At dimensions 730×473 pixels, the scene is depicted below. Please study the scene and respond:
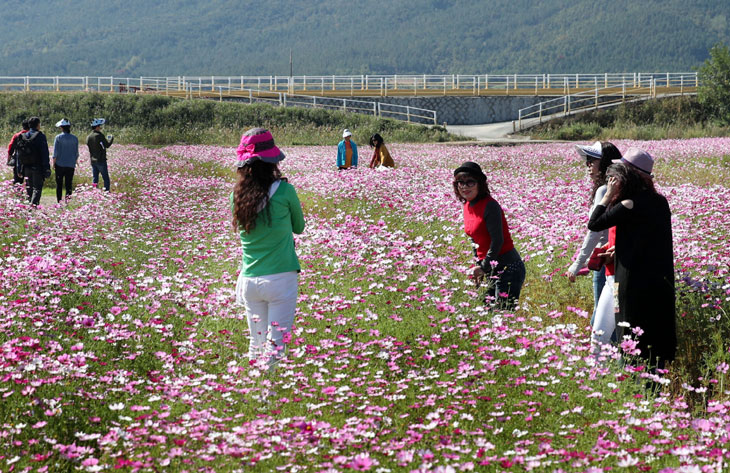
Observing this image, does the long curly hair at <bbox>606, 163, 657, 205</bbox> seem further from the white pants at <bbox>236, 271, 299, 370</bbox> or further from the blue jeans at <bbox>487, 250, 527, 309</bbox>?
the white pants at <bbox>236, 271, 299, 370</bbox>

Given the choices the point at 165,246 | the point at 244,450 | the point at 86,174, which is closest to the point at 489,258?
the point at 244,450

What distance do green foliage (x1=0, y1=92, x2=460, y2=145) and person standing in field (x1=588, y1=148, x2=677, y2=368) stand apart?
33965 millimetres

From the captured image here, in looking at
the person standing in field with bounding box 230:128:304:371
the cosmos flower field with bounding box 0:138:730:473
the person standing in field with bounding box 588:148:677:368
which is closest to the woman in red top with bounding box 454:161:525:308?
the cosmos flower field with bounding box 0:138:730:473

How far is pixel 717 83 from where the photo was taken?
46.3m

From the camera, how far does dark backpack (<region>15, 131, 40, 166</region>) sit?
14.4 metres

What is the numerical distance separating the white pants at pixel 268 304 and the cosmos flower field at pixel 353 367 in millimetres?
171

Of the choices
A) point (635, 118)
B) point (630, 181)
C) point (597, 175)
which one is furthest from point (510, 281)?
point (635, 118)

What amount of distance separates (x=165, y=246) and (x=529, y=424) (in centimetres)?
761

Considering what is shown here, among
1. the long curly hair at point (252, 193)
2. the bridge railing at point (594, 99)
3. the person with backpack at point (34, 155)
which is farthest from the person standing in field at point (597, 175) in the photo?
the bridge railing at point (594, 99)

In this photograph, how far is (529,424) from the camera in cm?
463

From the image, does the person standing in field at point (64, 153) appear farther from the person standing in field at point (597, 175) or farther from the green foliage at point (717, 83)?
the green foliage at point (717, 83)

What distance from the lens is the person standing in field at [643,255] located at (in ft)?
18.0

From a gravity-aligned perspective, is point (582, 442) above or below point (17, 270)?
below

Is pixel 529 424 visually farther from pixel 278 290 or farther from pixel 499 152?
pixel 499 152
